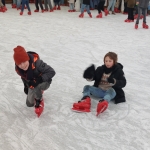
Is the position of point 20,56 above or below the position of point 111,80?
above

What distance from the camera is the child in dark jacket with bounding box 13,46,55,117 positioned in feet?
6.70

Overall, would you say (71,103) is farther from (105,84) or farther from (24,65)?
(24,65)

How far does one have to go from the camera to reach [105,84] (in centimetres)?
264

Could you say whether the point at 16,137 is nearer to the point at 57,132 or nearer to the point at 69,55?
the point at 57,132

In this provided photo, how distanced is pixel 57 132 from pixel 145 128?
31.5 inches

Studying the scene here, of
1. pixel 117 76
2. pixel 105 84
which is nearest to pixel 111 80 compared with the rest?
pixel 117 76

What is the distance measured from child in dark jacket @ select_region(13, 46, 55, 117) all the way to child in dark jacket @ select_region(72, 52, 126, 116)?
15.2 inches

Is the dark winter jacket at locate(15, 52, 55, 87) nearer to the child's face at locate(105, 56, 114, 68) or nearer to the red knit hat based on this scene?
the red knit hat

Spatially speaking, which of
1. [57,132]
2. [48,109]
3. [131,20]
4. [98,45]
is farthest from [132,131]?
[131,20]

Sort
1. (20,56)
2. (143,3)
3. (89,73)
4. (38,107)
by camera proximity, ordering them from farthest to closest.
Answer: (143,3), (89,73), (38,107), (20,56)

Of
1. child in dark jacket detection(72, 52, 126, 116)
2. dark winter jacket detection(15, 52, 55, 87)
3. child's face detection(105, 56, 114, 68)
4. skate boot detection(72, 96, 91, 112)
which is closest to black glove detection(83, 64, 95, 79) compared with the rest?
child in dark jacket detection(72, 52, 126, 116)

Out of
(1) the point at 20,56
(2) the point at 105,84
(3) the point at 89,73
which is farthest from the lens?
(2) the point at 105,84

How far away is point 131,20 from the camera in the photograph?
798 centimetres

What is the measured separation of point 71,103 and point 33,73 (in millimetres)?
660
